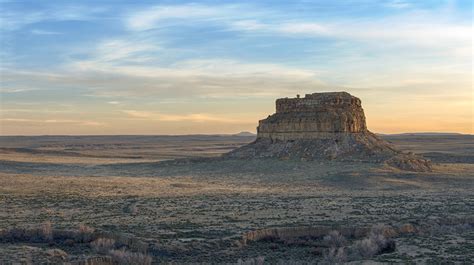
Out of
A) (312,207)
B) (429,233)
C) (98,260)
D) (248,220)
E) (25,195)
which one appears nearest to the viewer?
(98,260)

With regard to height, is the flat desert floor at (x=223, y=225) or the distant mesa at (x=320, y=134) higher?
the distant mesa at (x=320, y=134)

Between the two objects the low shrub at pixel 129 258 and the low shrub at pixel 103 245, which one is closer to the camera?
the low shrub at pixel 129 258

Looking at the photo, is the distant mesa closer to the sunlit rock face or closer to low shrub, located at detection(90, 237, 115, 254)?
the sunlit rock face

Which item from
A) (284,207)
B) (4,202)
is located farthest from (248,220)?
(4,202)

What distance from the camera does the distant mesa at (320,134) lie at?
165 feet

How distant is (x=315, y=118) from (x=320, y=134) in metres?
1.61

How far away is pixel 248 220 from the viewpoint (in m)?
20.4

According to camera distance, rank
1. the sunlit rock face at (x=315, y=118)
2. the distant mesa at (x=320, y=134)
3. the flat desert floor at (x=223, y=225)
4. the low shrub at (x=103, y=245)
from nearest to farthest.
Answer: the flat desert floor at (x=223, y=225) < the low shrub at (x=103, y=245) < the distant mesa at (x=320, y=134) < the sunlit rock face at (x=315, y=118)

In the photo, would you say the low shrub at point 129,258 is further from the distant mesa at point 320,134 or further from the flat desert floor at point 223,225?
the distant mesa at point 320,134

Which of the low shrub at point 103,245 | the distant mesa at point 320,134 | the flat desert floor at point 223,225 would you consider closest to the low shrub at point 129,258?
the flat desert floor at point 223,225

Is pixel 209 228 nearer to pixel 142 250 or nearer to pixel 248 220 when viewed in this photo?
pixel 248 220

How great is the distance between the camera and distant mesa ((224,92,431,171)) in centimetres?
5025

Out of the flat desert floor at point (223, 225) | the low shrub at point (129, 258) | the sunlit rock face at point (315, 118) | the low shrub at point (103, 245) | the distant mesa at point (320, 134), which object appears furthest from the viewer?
the sunlit rock face at point (315, 118)

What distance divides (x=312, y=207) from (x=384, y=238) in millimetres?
7297
